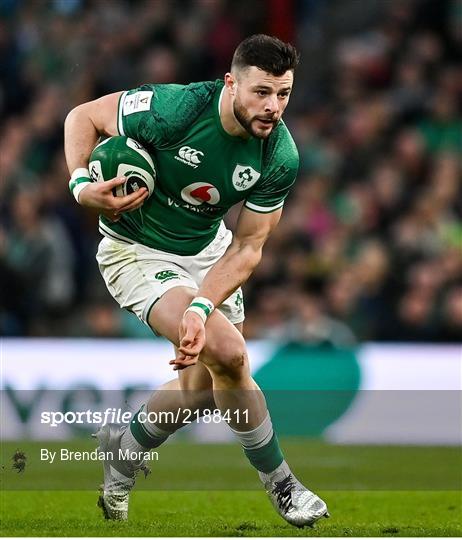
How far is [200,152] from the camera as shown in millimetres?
6586

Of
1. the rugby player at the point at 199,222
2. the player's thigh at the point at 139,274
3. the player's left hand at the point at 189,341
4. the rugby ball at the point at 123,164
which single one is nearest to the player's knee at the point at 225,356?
the rugby player at the point at 199,222

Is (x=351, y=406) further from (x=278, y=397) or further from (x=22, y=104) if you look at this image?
(x=22, y=104)

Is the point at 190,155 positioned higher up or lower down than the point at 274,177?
higher up

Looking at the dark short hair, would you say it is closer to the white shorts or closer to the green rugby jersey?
the green rugby jersey

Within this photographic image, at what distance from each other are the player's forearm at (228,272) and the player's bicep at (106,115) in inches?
32.3

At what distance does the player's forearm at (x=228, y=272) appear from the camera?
6.46 meters

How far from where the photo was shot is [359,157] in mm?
13969

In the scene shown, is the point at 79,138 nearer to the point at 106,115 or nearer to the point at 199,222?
the point at 106,115

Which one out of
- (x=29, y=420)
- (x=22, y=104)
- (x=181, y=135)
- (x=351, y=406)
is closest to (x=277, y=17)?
(x=22, y=104)

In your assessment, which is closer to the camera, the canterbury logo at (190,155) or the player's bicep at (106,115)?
the canterbury logo at (190,155)

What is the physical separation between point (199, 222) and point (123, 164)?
65 cm

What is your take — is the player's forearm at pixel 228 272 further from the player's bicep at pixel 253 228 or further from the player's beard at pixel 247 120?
the player's beard at pixel 247 120

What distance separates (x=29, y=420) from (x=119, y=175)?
344 cm

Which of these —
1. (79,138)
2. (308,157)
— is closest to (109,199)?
(79,138)
